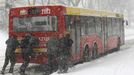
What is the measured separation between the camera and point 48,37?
17688 millimetres

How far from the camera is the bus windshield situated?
58.1 ft

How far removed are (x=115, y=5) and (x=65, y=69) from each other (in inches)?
3181

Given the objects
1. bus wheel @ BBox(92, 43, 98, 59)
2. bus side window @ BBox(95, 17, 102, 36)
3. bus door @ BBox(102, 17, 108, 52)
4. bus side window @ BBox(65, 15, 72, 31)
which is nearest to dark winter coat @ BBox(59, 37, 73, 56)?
bus side window @ BBox(65, 15, 72, 31)

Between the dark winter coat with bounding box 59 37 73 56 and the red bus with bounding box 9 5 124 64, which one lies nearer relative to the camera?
the dark winter coat with bounding box 59 37 73 56

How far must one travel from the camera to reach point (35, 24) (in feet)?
59.4

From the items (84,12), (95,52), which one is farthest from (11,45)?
(95,52)

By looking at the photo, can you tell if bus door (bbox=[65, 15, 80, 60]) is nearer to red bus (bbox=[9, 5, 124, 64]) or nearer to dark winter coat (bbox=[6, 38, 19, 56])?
red bus (bbox=[9, 5, 124, 64])

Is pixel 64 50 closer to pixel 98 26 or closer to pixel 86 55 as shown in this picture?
pixel 86 55

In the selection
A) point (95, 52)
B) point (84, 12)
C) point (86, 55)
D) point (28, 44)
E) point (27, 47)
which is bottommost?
point (95, 52)

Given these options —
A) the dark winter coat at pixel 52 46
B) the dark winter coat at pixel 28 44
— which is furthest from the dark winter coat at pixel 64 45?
the dark winter coat at pixel 28 44

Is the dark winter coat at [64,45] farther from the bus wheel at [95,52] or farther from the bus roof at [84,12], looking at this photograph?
the bus wheel at [95,52]

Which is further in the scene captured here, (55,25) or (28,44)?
(55,25)

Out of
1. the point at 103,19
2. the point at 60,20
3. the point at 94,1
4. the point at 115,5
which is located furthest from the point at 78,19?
the point at 115,5

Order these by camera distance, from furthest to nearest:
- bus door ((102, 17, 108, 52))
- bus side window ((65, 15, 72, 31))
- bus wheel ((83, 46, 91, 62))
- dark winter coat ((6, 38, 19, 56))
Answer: bus door ((102, 17, 108, 52)) → bus wheel ((83, 46, 91, 62)) → bus side window ((65, 15, 72, 31)) → dark winter coat ((6, 38, 19, 56))
